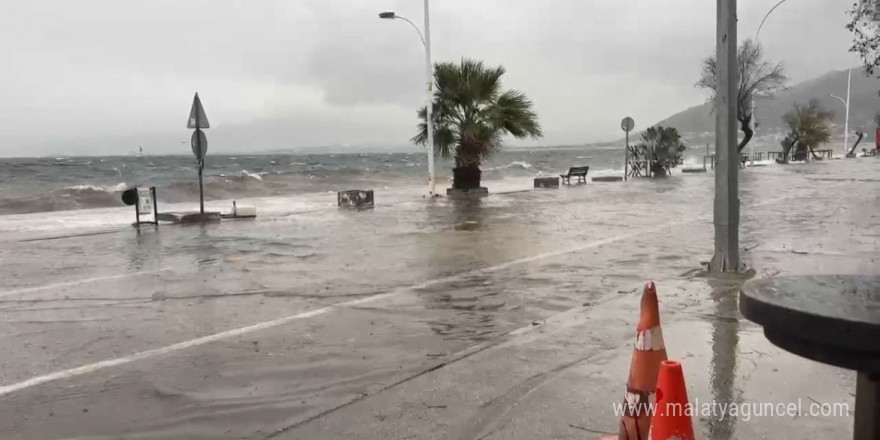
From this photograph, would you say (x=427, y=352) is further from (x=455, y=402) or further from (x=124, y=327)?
(x=124, y=327)

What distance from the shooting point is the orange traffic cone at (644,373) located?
10.3 ft

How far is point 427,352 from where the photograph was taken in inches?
203

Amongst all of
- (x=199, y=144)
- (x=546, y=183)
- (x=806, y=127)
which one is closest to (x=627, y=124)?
(x=546, y=183)

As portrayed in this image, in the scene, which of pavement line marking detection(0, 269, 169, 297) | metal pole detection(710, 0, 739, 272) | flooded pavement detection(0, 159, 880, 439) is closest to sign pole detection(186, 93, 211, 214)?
flooded pavement detection(0, 159, 880, 439)

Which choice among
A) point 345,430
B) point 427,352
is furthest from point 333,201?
point 345,430

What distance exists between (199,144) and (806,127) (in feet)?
182

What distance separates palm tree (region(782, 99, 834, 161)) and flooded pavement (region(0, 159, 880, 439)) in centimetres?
4856

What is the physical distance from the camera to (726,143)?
7469mm

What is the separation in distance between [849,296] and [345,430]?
254cm

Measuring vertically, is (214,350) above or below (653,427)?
below

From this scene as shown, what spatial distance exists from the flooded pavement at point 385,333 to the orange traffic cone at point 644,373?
1.44 feet

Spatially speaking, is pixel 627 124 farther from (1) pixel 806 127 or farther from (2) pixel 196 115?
(1) pixel 806 127

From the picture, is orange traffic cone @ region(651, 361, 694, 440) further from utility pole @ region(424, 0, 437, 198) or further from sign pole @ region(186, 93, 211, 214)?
utility pole @ region(424, 0, 437, 198)

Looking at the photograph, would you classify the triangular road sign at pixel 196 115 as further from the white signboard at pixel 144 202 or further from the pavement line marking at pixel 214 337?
the pavement line marking at pixel 214 337
